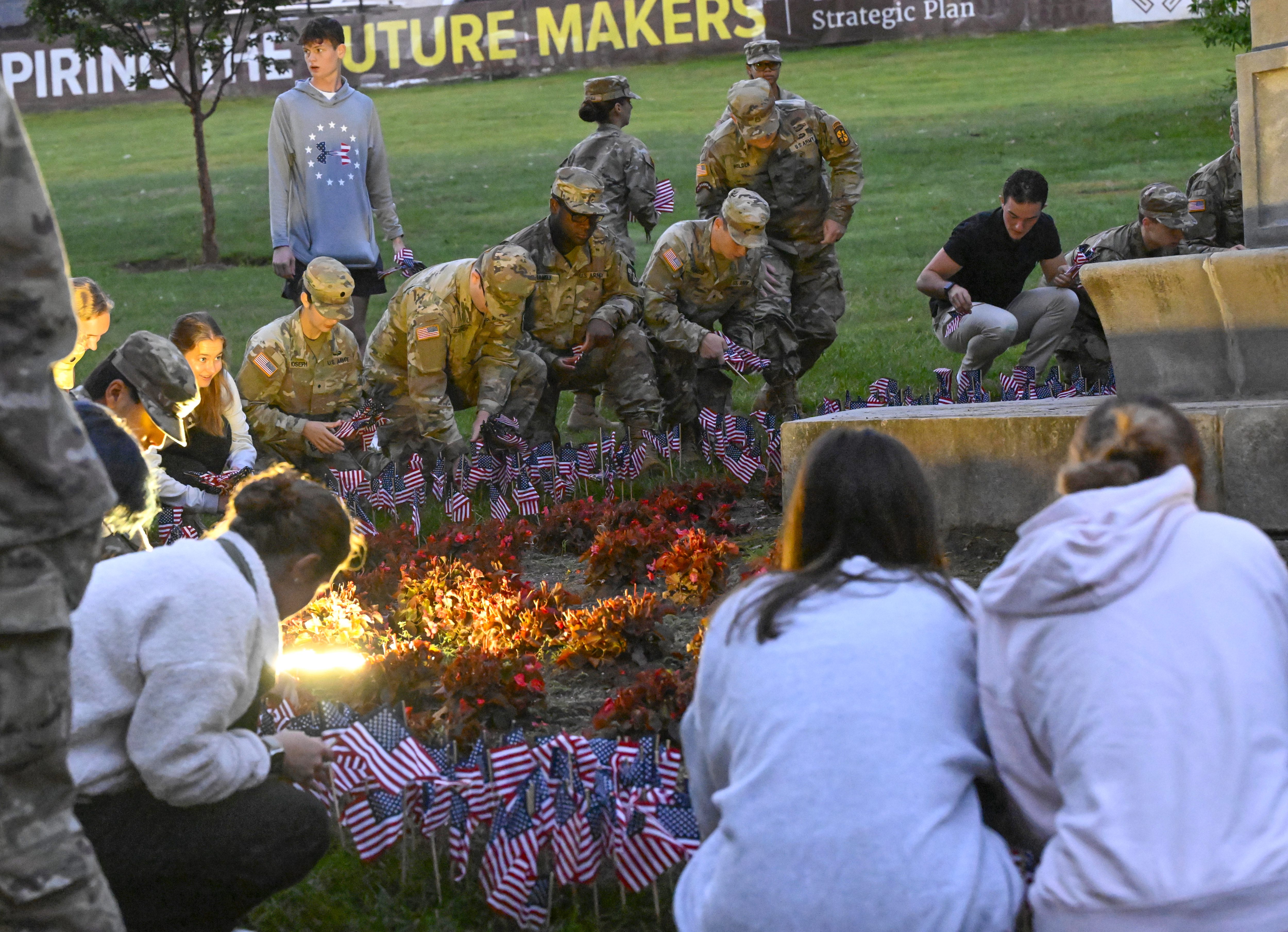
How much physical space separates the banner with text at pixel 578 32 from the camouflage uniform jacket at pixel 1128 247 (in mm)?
27180

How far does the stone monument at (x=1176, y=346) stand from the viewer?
5.89 m

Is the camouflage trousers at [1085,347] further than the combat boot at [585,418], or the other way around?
the combat boot at [585,418]

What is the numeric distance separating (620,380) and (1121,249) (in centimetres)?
323

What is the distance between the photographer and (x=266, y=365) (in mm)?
8070

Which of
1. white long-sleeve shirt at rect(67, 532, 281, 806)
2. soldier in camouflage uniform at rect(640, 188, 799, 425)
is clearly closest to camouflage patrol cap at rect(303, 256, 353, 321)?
soldier in camouflage uniform at rect(640, 188, 799, 425)

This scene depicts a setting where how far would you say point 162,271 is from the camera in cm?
2109

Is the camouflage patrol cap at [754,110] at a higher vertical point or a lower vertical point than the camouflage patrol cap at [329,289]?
higher

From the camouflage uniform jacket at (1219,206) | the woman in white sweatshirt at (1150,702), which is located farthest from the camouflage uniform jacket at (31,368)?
the camouflage uniform jacket at (1219,206)

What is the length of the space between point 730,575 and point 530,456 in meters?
1.94

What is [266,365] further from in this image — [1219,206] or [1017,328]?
[1219,206]

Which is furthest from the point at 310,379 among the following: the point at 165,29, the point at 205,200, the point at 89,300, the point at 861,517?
the point at 205,200

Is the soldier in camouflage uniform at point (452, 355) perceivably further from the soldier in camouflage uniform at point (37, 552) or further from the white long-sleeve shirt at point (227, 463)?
the soldier in camouflage uniform at point (37, 552)

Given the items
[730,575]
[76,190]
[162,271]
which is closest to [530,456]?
[730,575]

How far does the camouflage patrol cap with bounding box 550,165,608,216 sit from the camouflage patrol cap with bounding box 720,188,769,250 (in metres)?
0.79
